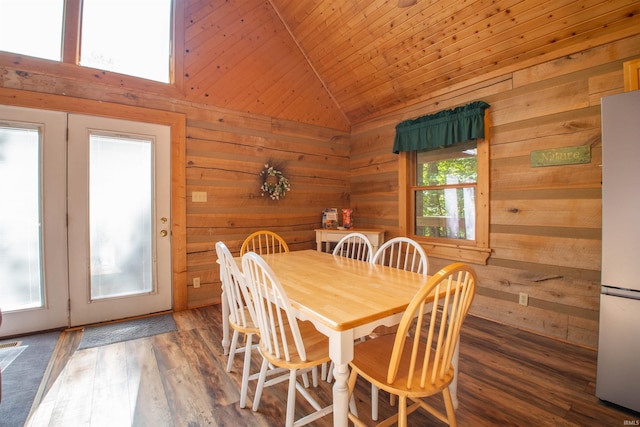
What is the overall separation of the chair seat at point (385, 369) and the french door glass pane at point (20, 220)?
2.97 m

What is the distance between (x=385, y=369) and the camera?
131cm

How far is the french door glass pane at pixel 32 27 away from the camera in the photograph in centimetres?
256

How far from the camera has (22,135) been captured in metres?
2.59

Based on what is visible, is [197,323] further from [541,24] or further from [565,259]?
[541,24]

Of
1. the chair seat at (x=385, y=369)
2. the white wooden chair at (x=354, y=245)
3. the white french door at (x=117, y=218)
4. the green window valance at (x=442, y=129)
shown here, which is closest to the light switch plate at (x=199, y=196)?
the white french door at (x=117, y=218)

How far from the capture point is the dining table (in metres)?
1.15

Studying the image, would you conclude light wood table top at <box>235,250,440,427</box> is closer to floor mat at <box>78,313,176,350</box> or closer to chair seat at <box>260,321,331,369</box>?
chair seat at <box>260,321,331,369</box>

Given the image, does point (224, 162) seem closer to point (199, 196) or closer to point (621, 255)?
point (199, 196)

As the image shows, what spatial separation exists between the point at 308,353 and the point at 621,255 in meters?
1.80

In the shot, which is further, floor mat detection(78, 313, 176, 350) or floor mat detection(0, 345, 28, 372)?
floor mat detection(78, 313, 176, 350)

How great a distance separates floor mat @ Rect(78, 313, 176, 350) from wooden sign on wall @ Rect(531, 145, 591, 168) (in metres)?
3.65

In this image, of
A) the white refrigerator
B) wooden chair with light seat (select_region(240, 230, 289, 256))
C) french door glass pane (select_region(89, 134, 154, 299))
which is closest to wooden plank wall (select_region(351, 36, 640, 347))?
the white refrigerator

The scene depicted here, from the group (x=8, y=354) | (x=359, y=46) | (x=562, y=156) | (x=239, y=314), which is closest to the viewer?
(x=239, y=314)

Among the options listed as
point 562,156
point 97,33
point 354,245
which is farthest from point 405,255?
point 97,33
